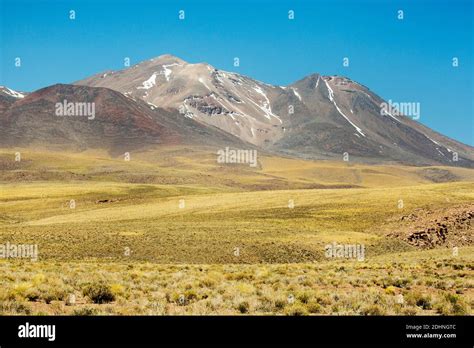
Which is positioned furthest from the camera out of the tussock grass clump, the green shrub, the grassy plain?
the tussock grass clump

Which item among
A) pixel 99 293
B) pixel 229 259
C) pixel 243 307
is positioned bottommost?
pixel 229 259

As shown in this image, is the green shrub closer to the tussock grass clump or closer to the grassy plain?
the grassy plain

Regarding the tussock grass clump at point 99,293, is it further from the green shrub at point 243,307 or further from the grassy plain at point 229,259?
the green shrub at point 243,307

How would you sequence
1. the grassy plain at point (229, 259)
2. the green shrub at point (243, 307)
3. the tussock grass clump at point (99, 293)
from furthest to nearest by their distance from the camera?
the tussock grass clump at point (99, 293) < the grassy plain at point (229, 259) < the green shrub at point (243, 307)

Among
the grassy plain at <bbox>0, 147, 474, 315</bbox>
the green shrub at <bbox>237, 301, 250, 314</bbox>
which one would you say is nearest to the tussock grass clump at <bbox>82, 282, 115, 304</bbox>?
the grassy plain at <bbox>0, 147, 474, 315</bbox>

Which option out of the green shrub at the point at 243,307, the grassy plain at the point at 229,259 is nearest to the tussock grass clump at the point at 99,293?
the grassy plain at the point at 229,259

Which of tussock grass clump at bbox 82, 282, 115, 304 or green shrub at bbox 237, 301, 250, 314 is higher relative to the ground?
tussock grass clump at bbox 82, 282, 115, 304

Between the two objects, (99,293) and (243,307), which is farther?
(99,293)

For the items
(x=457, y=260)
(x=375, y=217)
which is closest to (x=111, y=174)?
(x=375, y=217)

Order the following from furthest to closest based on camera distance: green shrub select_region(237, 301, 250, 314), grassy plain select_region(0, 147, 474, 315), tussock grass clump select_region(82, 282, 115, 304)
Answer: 1. tussock grass clump select_region(82, 282, 115, 304)
2. grassy plain select_region(0, 147, 474, 315)
3. green shrub select_region(237, 301, 250, 314)

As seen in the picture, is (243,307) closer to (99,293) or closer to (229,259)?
(99,293)

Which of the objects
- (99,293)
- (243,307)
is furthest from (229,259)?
(243,307)
